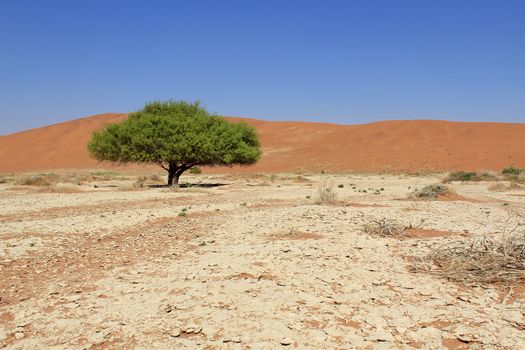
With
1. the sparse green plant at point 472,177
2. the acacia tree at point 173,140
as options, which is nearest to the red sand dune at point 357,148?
the sparse green plant at point 472,177

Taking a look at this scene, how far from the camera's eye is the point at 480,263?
686cm

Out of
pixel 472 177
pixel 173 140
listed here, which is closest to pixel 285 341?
pixel 173 140

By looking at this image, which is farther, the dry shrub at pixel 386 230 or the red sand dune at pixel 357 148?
the red sand dune at pixel 357 148

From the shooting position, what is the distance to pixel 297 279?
677 cm

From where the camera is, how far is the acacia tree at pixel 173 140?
28.2 m

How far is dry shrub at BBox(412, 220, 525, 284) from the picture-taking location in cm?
640

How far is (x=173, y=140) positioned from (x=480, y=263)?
23282mm

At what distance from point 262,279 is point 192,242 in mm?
3850

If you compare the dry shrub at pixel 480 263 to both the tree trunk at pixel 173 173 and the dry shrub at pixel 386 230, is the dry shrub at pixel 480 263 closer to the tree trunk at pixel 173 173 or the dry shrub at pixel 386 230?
the dry shrub at pixel 386 230

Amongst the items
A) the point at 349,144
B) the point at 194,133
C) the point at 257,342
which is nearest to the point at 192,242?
the point at 257,342

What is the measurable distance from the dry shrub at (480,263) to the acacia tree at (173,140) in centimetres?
2191

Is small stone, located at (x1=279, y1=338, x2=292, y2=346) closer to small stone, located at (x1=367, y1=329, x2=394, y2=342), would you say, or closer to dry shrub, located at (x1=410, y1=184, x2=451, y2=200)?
small stone, located at (x1=367, y1=329, x2=394, y2=342)

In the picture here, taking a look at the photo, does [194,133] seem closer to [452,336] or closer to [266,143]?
[452,336]

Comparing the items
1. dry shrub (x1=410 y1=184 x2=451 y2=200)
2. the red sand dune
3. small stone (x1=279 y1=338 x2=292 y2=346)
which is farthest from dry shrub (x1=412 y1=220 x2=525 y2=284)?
the red sand dune
